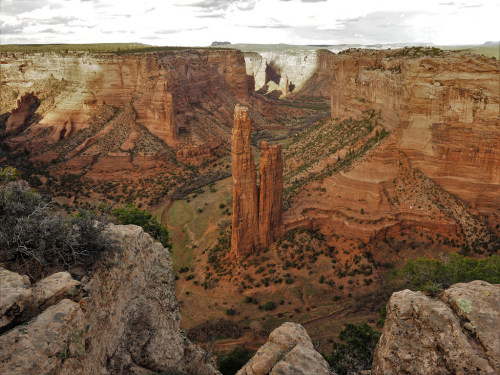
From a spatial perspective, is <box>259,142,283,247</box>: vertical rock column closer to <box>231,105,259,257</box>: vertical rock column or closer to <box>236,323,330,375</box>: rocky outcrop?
<box>231,105,259,257</box>: vertical rock column

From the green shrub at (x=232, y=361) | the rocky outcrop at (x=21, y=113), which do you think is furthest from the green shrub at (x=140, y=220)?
the rocky outcrop at (x=21, y=113)

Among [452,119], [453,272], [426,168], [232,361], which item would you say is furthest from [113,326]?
[452,119]

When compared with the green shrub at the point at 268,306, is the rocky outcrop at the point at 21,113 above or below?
above

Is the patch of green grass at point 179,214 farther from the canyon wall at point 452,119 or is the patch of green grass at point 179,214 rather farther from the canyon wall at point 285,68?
the canyon wall at point 285,68

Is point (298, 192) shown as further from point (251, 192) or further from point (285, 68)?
point (285, 68)

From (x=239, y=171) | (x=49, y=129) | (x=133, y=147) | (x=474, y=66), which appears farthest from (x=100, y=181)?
(x=474, y=66)

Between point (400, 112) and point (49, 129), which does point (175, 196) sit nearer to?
point (49, 129)

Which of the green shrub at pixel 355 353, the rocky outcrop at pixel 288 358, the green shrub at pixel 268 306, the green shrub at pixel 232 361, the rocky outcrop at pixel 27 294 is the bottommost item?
the green shrub at pixel 268 306
